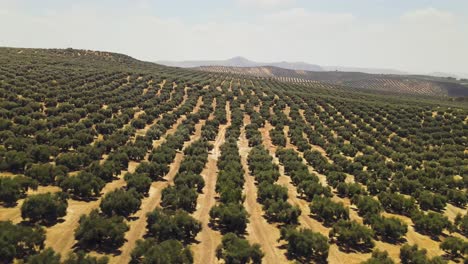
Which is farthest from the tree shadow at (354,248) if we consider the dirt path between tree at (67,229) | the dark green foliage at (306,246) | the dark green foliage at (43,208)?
the dark green foliage at (43,208)

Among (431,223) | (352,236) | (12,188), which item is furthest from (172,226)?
(431,223)

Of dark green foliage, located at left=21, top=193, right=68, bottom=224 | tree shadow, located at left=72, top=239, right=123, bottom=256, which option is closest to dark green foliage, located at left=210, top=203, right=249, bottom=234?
tree shadow, located at left=72, top=239, right=123, bottom=256

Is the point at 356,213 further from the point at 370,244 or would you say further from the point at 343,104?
the point at 343,104

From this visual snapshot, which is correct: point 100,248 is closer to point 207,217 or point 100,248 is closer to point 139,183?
point 139,183

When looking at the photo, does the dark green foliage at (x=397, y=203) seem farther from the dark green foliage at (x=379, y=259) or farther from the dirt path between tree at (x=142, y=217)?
the dirt path between tree at (x=142, y=217)

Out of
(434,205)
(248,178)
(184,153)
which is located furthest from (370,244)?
(184,153)
